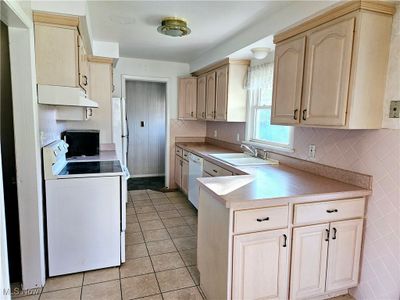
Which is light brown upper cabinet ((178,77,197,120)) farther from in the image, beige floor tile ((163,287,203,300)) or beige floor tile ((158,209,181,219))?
beige floor tile ((163,287,203,300))

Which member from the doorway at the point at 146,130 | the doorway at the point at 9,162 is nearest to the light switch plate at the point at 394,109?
the doorway at the point at 9,162

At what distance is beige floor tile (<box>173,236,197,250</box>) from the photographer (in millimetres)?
2752

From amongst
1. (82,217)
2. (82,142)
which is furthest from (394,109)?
(82,142)

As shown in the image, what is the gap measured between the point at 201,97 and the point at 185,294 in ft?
9.95

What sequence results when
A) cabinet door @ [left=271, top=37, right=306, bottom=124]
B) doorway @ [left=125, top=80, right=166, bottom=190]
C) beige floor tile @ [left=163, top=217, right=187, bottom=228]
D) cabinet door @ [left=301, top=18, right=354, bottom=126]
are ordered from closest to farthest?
1. cabinet door @ [left=301, top=18, right=354, bottom=126]
2. cabinet door @ [left=271, top=37, right=306, bottom=124]
3. beige floor tile @ [left=163, top=217, right=187, bottom=228]
4. doorway @ [left=125, top=80, right=166, bottom=190]

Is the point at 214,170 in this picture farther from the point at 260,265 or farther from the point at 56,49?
the point at 56,49

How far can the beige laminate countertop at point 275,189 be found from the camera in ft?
5.28

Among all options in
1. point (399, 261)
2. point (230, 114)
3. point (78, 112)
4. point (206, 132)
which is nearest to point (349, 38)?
point (399, 261)

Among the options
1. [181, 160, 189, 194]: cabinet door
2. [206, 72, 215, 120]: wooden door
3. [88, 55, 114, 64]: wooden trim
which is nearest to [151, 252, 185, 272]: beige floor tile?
[181, 160, 189, 194]: cabinet door

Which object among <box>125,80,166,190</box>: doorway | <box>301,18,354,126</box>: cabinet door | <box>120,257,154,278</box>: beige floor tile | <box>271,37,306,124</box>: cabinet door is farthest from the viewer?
<box>125,80,166,190</box>: doorway

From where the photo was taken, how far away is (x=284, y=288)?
1751 millimetres

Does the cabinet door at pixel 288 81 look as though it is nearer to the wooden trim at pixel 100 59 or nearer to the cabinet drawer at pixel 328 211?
the cabinet drawer at pixel 328 211

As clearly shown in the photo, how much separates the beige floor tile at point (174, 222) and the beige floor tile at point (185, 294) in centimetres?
124

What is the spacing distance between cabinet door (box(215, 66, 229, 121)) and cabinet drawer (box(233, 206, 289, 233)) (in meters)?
2.07
